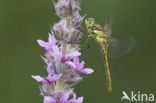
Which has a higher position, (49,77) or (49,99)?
(49,77)

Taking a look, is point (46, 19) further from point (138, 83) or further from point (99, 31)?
point (99, 31)

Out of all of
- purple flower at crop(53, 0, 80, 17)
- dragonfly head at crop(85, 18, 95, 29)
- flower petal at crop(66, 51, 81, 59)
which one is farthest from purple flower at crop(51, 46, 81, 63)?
dragonfly head at crop(85, 18, 95, 29)

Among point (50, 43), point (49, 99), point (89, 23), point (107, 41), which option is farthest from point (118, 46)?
point (49, 99)

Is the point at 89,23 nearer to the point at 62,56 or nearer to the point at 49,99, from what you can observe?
the point at 62,56

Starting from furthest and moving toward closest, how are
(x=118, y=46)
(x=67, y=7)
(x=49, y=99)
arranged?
(x=118, y=46)
(x=67, y=7)
(x=49, y=99)

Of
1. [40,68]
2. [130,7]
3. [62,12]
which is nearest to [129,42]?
[62,12]

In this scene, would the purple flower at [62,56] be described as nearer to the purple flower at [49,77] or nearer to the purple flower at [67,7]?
the purple flower at [49,77]

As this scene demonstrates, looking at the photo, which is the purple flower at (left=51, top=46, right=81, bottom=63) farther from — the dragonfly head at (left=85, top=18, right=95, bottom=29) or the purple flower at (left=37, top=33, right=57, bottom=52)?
the dragonfly head at (left=85, top=18, right=95, bottom=29)

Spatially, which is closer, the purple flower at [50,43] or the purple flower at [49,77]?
the purple flower at [49,77]

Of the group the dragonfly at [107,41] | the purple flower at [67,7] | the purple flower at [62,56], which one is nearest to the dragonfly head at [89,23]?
the dragonfly at [107,41]

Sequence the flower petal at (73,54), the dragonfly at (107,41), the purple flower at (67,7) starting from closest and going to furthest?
the flower petal at (73,54), the purple flower at (67,7), the dragonfly at (107,41)
